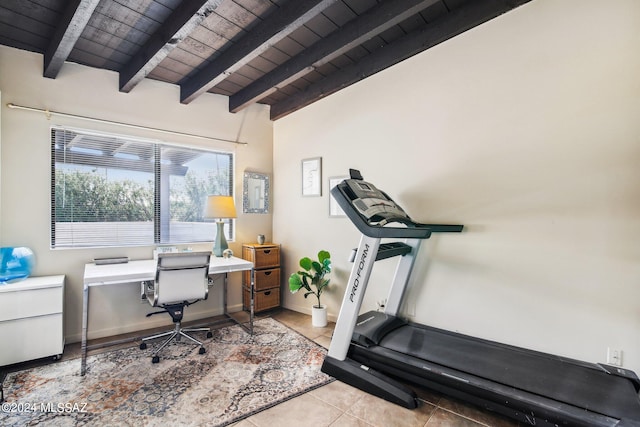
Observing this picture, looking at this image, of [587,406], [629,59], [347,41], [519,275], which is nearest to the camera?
[587,406]

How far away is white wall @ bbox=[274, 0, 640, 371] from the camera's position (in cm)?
217

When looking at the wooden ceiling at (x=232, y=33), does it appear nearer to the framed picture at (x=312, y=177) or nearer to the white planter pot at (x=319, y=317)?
the framed picture at (x=312, y=177)

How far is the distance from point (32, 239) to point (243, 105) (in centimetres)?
261

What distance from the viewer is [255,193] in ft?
14.5

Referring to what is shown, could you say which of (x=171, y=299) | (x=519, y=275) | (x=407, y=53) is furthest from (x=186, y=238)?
(x=519, y=275)

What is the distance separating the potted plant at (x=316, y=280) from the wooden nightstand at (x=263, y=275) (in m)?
0.53

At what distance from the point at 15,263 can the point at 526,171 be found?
442 cm

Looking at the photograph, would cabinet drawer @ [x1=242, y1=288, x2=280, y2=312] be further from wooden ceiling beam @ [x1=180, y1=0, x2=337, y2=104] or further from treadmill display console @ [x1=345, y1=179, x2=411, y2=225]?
wooden ceiling beam @ [x1=180, y1=0, x2=337, y2=104]

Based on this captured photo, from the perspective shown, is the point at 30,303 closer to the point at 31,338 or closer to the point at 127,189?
the point at 31,338

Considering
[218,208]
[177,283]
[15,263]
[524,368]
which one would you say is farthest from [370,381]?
[15,263]

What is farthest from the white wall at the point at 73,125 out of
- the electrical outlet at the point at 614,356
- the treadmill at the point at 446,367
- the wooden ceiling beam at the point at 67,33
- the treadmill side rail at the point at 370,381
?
the electrical outlet at the point at 614,356

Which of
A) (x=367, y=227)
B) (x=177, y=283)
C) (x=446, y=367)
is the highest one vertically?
(x=367, y=227)

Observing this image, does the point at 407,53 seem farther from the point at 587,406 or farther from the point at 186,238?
the point at 186,238

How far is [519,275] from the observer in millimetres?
2521
